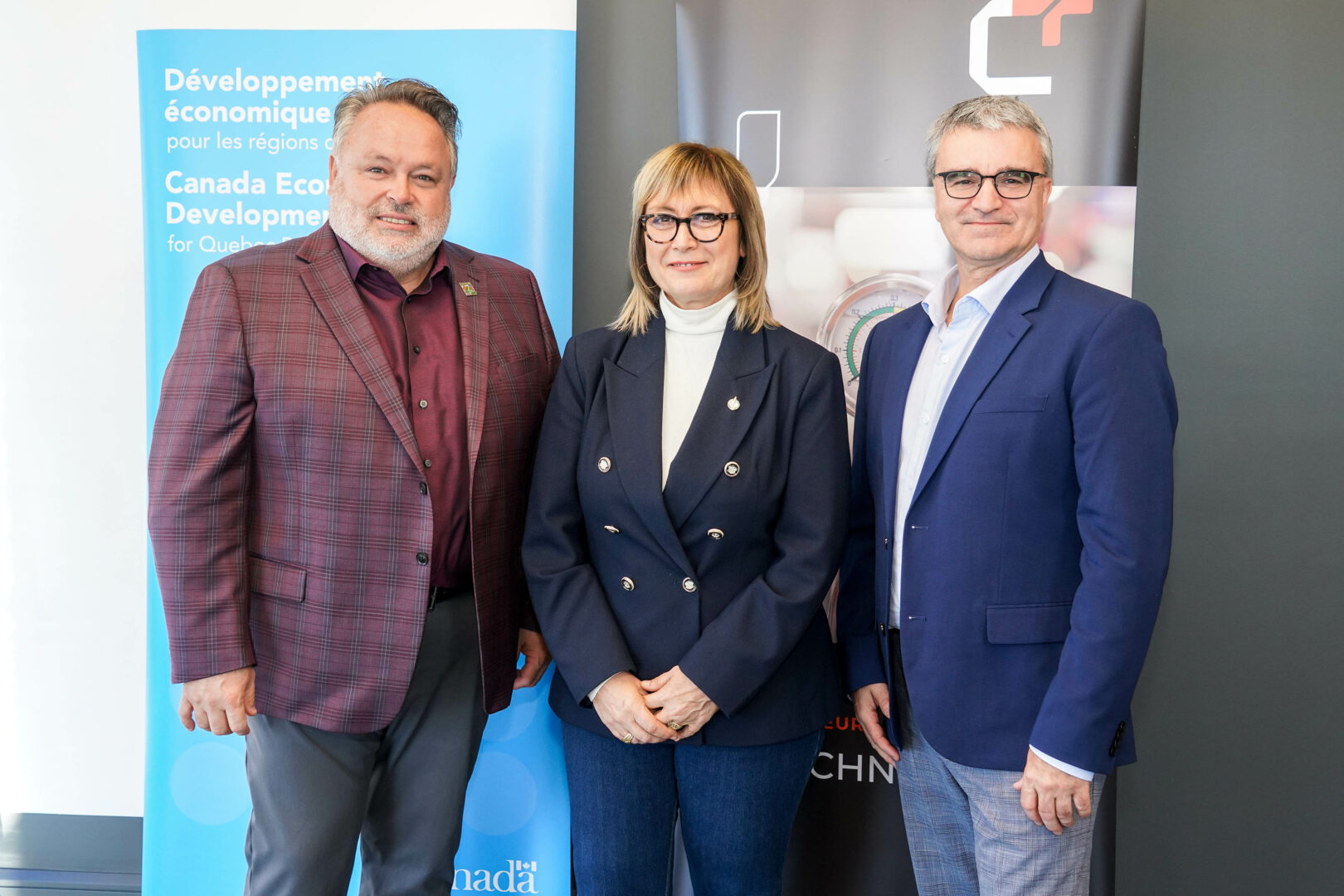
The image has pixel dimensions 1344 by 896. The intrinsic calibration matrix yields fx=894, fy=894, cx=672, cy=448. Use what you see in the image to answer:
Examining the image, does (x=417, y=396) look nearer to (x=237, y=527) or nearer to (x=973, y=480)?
(x=237, y=527)

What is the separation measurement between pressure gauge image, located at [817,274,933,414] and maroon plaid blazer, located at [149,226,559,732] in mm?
1094

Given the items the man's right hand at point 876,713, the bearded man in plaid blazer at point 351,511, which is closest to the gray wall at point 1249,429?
the man's right hand at point 876,713

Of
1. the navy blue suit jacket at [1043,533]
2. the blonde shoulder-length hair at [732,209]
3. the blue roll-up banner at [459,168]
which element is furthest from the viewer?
the blue roll-up banner at [459,168]

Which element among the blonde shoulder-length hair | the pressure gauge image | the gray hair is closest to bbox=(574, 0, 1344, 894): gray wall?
the pressure gauge image

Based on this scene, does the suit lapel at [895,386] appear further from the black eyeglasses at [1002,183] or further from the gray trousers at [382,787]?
the gray trousers at [382,787]

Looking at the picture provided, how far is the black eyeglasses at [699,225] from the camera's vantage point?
67.9 inches

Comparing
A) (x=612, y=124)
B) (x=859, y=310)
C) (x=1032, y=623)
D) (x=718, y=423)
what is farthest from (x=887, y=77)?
(x=1032, y=623)

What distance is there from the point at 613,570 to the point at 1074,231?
1505 mm

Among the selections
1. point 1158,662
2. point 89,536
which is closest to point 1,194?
point 89,536

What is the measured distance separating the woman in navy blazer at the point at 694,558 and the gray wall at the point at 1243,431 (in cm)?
126

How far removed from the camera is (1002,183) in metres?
1.57

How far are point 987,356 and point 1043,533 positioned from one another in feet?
1.03

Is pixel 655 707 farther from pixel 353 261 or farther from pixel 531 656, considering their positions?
pixel 353 261

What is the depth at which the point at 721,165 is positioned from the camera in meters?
1.75
